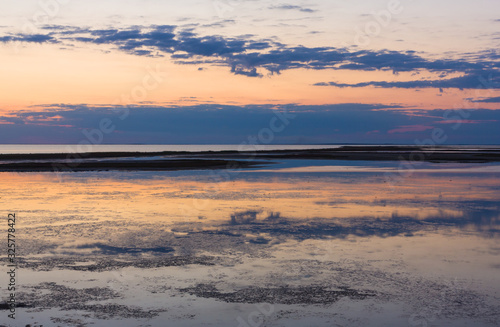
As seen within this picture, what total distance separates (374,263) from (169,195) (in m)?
16.6

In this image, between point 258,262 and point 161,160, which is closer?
point 258,262

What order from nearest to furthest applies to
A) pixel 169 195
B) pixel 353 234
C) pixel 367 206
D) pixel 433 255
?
1. pixel 433 255
2. pixel 353 234
3. pixel 367 206
4. pixel 169 195

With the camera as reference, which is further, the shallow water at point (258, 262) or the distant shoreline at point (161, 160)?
the distant shoreline at point (161, 160)

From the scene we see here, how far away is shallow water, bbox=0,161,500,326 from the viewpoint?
30.3ft

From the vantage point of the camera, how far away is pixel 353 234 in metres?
16.2

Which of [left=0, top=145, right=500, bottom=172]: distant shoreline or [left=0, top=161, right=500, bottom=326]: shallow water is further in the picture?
[left=0, top=145, right=500, bottom=172]: distant shoreline

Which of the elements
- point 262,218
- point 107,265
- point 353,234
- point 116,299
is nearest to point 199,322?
point 116,299

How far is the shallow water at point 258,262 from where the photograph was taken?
923 cm

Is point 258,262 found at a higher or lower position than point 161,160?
higher

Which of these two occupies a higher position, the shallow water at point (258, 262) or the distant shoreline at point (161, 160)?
the shallow water at point (258, 262)

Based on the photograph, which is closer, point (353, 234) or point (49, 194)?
point (353, 234)

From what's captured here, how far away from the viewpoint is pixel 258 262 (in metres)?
12.7

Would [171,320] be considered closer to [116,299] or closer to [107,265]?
[116,299]

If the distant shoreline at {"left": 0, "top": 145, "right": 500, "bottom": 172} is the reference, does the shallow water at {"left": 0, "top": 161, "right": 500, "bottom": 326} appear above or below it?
above
